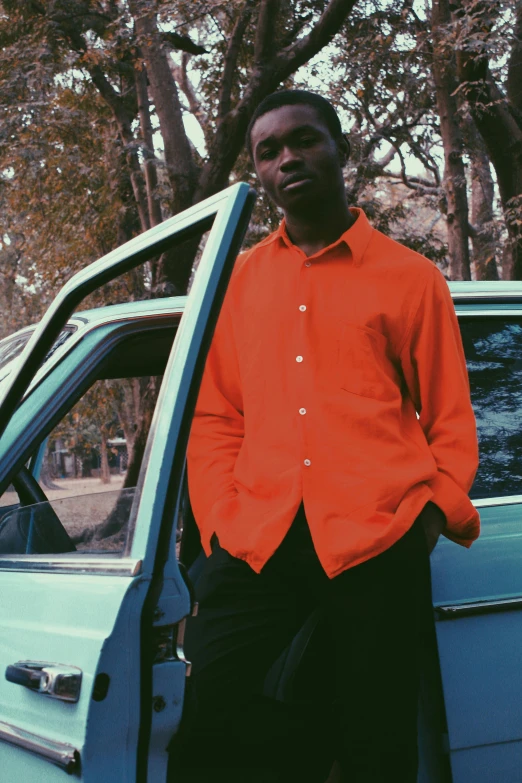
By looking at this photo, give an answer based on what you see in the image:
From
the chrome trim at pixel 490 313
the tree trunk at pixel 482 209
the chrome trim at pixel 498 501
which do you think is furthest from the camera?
the tree trunk at pixel 482 209

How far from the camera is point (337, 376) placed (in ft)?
6.16

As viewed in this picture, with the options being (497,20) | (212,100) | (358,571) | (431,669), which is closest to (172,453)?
(358,571)

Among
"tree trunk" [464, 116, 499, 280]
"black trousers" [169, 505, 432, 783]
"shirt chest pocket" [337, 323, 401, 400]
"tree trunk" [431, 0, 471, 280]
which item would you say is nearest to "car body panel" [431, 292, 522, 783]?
"black trousers" [169, 505, 432, 783]

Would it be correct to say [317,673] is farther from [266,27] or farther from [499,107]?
[499,107]

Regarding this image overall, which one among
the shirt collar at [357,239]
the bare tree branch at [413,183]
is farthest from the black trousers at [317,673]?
the bare tree branch at [413,183]

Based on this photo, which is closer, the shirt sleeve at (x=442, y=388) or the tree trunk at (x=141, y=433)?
the shirt sleeve at (x=442, y=388)

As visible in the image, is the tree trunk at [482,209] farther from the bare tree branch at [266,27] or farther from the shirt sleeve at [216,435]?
the shirt sleeve at [216,435]

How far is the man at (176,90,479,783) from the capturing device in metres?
1.78

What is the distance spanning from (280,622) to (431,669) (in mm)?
402

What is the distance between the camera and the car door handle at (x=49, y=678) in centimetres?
142

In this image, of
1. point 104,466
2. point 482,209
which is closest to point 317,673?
point 104,466

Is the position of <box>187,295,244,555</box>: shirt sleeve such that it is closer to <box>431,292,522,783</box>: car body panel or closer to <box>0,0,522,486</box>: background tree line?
<box>431,292,522,783</box>: car body panel

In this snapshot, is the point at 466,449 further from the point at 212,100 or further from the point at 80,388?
the point at 212,100

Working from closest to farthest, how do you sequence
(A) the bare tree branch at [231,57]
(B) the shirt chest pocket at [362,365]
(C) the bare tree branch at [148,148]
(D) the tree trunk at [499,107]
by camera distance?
(B) the shirt chest pocket at [362,365]
(D) the tree trunk at [499,107]
(A) the bare tree branch at [231,57]
(C) the bare tree branch at [148,148]
